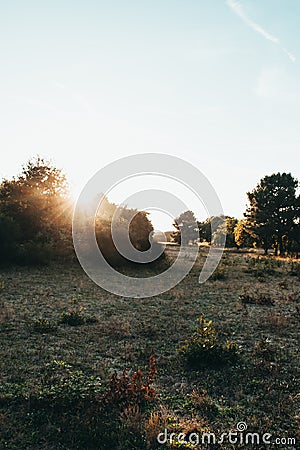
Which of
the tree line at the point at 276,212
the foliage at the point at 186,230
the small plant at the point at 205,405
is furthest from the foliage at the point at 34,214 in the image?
the foliage at the point at 186,230

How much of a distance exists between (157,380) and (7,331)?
199 inches

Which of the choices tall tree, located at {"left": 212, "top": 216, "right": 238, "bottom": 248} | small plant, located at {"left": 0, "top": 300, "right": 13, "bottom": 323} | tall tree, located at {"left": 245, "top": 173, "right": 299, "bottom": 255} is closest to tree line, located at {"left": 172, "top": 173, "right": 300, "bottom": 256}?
tall tree, located at {"left": 245, "top": 173, "right": 299, "bottom": 255}

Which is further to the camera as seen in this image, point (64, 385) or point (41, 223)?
point (41, 223)

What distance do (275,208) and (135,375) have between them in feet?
156

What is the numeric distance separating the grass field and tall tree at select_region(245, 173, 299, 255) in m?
36.8

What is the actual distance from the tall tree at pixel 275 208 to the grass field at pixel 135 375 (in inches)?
1450

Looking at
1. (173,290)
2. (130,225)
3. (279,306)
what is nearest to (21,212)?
(130,225)

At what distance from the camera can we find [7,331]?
32.4 feet

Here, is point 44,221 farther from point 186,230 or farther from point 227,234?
point 227,234

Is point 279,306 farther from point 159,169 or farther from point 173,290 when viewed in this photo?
point 159,169

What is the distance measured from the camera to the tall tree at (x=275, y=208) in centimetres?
4906

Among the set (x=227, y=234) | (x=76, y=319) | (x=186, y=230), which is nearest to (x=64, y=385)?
(x=76, y=319)

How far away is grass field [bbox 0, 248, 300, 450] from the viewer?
5.17 meters

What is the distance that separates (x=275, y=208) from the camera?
49.9 metres
